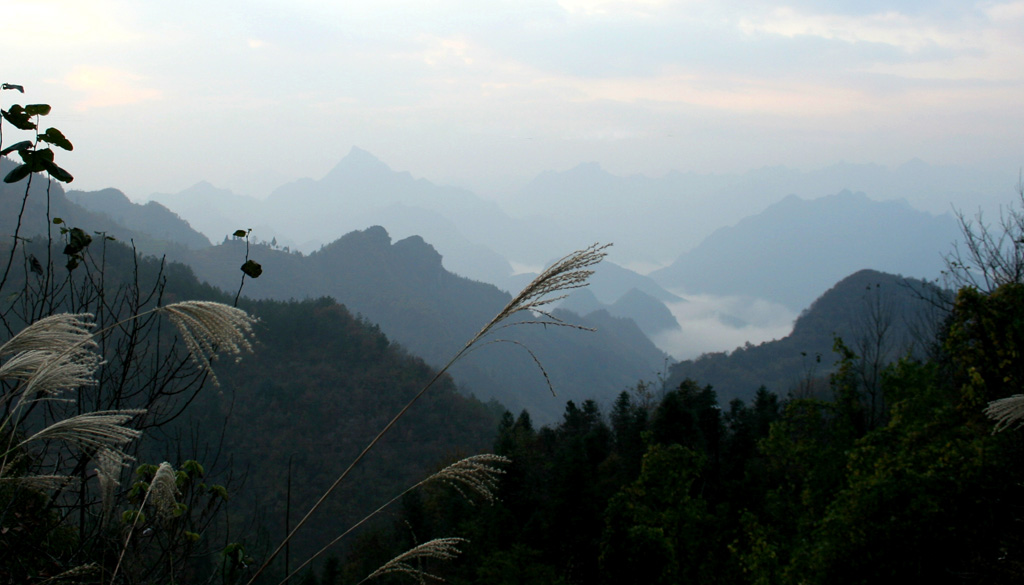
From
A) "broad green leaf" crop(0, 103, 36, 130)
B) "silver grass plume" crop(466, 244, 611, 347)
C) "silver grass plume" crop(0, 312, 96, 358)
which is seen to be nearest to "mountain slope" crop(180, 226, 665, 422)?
"broad green leaf" crop(0, 103, 36, 130)

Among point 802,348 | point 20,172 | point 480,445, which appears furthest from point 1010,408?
point 802,348

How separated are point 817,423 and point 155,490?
1331 cm

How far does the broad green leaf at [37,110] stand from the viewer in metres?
2.04

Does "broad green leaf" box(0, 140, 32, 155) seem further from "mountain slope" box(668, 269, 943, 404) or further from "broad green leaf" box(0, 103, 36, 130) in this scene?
"mountain slope" box(668, 269, 943, 404)

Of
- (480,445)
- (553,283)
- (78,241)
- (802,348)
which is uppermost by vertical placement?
(78,241)

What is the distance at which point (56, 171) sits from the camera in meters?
1.87

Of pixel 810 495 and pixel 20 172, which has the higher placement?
pixel 20 172

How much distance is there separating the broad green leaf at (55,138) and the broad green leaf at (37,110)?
A: 18cm

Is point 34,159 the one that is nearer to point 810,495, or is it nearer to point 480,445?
point 810,495

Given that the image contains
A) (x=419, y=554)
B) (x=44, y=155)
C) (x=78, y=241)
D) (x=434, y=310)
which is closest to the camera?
(x=419, y=554)

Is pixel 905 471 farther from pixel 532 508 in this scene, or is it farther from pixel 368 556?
pixel 368 556

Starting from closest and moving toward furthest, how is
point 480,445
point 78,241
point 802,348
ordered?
point 78,241 < point 480,445 < point 802,348

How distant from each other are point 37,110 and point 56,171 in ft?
1.16

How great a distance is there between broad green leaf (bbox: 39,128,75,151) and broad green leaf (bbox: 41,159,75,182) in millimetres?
121
